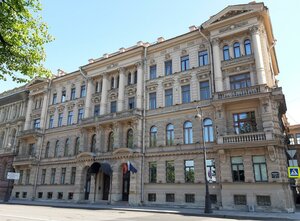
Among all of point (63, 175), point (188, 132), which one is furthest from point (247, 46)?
point (63, 175)

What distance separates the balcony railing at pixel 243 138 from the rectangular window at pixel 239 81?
5.19 m

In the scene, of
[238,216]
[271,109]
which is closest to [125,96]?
[271,109]

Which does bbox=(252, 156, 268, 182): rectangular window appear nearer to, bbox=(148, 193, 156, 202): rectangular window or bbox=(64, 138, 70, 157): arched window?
bbox=(148, 193, 156, 202): rectangular window

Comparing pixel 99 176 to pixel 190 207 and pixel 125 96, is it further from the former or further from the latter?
pixel 190 207

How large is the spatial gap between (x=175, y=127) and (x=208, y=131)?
3720 mm

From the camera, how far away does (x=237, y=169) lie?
21.8 metres

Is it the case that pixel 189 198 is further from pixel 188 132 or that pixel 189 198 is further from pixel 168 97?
pixel 168 97

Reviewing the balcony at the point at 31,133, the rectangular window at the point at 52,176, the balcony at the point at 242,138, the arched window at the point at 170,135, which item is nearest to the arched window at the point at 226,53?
the balcony at the point at 242,138

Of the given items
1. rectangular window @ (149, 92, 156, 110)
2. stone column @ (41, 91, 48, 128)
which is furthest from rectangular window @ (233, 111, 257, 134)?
stone column @ (41, 91, 48, 128)

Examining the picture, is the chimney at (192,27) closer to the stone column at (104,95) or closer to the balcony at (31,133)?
the stone column at (104,95)

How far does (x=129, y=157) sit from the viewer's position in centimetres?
2739

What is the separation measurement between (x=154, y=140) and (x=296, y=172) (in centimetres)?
1487

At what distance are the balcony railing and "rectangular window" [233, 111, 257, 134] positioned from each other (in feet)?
3.91

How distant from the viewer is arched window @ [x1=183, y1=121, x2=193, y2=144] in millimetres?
25577
